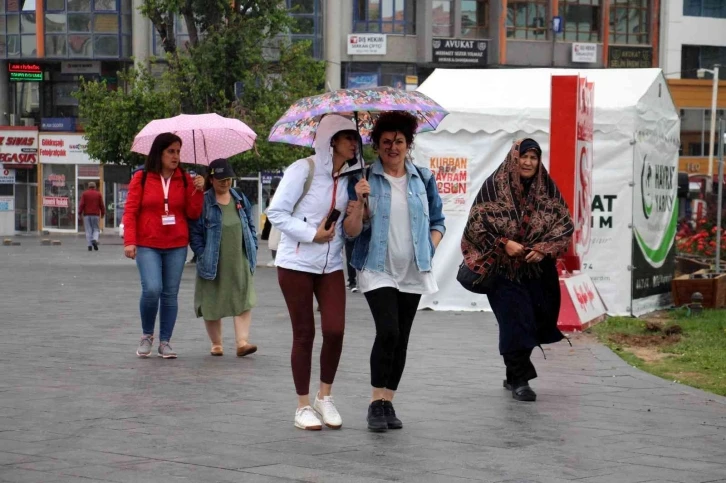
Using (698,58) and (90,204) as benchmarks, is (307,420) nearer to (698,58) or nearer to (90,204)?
(90,204)

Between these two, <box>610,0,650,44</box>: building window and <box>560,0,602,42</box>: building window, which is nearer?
<box>560,0,602,42</box>: building window

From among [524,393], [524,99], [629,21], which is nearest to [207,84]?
[524,99]

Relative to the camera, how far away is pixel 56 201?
2211 inches

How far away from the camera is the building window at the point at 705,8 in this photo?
64.0m

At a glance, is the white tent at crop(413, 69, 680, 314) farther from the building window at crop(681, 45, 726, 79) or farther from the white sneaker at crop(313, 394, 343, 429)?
the building window at crop(681, 45, 726, 79)

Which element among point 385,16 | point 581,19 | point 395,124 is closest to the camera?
point 395,124

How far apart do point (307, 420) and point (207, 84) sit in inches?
916

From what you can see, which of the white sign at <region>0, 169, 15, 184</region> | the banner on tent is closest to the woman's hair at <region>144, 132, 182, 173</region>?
the banner on tent

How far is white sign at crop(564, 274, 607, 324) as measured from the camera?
44.9 feet

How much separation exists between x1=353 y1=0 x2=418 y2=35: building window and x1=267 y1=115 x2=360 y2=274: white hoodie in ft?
164

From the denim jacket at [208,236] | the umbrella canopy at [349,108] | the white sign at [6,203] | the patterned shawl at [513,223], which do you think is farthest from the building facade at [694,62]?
the umbrella canopy at [349,108]

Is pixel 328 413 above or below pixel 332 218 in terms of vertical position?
below

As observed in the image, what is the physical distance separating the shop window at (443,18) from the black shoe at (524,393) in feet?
162

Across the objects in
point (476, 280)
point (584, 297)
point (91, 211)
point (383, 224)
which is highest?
point (383, 224)
